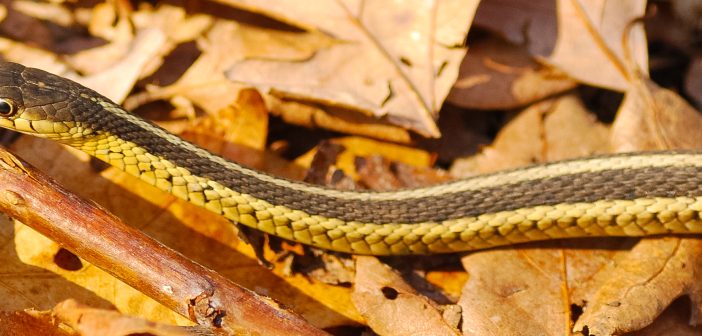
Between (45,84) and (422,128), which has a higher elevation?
(45,84)

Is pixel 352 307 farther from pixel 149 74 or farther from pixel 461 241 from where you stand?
pixel 149 74

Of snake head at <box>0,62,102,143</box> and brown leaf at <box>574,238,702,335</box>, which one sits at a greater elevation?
snake head at <box>0,62,102,143</box>

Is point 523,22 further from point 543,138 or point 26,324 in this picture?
point 26,324

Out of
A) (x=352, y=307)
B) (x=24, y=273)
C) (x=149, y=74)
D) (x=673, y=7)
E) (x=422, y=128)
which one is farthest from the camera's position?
(x=673, y=7)

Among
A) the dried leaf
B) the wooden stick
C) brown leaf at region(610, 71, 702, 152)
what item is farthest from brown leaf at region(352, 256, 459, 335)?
the dried leaf

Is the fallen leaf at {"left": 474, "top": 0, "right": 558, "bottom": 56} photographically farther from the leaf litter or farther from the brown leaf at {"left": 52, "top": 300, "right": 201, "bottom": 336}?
the brown leaf at {"left": 52, "top": 300, "right": 201, "bottom": 336}


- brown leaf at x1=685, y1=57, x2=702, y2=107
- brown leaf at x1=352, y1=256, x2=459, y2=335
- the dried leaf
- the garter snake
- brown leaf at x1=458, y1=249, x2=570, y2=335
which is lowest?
brown leaf at x1=458, y1=249, x2=570, y2=335

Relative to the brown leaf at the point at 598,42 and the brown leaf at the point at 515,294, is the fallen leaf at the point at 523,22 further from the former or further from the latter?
the brown leaf at the point at 515,294

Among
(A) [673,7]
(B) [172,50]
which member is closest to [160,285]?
(B) [172,50]
